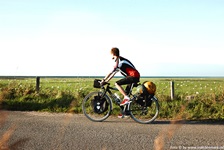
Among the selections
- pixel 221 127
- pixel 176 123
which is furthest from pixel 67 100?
pixel 176 123

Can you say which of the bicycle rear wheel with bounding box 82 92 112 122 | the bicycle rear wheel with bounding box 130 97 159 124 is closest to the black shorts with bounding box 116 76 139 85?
the bicycle rear wheel with bounding box 130 97 159 124

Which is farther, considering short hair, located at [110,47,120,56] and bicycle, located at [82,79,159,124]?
bicycle, located at [82,79,159,124]

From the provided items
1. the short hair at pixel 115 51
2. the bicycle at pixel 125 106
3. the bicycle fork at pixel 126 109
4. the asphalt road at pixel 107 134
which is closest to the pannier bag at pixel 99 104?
the bicycle at pixel 125 106

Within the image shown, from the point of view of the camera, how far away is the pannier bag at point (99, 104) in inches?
354

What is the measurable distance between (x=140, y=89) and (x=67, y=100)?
4511 millimetres

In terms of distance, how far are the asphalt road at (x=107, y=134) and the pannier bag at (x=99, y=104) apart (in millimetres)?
406

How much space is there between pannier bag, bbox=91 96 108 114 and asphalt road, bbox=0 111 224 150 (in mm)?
406

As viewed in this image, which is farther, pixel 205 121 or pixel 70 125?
pixel 205 121

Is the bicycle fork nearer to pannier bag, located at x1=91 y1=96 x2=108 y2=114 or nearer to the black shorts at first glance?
pannier bag, located at x1=91 y1=96 x2=108 y2=114

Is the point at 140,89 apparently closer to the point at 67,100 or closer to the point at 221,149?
the point at 221,149

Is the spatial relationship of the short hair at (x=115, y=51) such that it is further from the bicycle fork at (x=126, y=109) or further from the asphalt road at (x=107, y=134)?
the asphalt road at (x=107, y=134)

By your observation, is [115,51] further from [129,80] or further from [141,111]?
[141,111]

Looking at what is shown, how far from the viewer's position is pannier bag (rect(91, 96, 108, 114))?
9.00 meters

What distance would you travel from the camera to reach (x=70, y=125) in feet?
26.0
